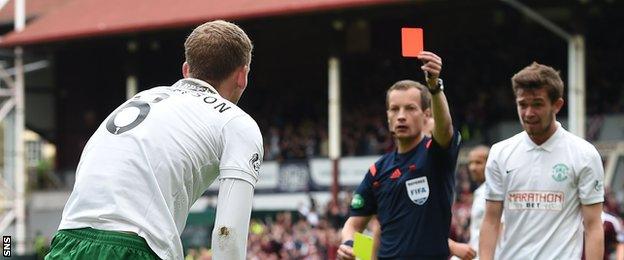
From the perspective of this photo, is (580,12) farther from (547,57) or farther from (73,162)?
(73,162)

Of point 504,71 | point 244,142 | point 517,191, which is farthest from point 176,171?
point 504,71

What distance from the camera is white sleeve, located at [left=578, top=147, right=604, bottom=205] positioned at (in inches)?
276

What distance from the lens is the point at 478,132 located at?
2753cm

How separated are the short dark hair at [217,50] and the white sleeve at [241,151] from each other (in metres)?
0.21

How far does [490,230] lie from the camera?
7316mm

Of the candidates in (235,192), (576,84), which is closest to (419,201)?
(235,192)

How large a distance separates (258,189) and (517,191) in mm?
23691

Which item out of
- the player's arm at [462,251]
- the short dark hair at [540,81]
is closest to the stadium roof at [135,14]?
the player's arm at [462,251]

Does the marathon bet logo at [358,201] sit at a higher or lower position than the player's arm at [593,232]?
higher

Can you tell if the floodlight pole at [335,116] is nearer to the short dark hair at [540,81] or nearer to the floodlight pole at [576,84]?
the floodlight pole at [576,84]

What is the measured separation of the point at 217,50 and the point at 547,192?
2896 millimetres

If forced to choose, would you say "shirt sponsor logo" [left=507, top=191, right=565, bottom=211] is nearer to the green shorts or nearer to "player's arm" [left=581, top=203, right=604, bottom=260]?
"player's arm" [left=581, top=203, right=604, bottom=260]

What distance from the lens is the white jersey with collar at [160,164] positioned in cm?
470

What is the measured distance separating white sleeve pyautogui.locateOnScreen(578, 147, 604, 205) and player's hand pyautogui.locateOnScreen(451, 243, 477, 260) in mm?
1267
